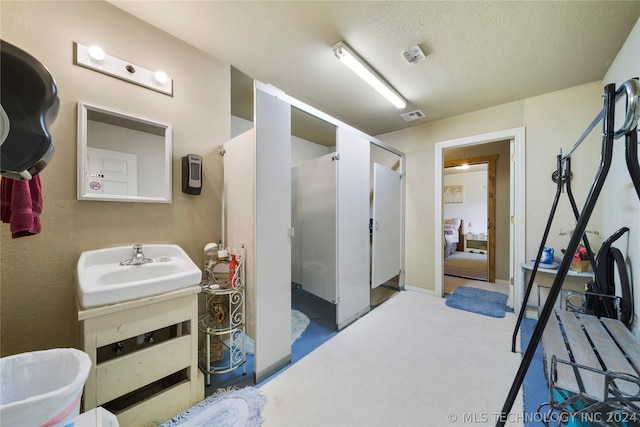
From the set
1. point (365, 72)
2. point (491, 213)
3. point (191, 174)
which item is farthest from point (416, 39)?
point (491, 213)

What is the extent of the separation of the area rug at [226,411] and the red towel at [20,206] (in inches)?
47.5

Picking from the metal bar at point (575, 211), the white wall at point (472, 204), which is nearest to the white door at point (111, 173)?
the metal bar at point (575, 211)

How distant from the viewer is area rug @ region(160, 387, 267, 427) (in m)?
1.25

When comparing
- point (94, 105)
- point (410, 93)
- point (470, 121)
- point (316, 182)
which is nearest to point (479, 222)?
point (470, 121)

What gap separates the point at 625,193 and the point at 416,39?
1.92 metres

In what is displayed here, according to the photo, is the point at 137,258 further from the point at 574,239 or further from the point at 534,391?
the point at 534,391

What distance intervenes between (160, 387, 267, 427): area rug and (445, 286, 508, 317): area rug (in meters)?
2.54

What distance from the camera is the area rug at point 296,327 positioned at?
6.46 ft

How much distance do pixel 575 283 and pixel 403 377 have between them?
2183mm

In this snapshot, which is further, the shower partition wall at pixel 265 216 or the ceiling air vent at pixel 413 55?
the ceiling air vent at pixel 413 55

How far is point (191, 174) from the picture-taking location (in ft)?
5.70

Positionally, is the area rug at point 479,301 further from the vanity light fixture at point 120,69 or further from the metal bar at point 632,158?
the vanity light fixture at point 120,69

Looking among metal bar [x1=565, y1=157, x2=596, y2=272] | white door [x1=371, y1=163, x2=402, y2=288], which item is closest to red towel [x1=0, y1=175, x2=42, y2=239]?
white door [x1=371, y1=163, x2=402, y2=288]

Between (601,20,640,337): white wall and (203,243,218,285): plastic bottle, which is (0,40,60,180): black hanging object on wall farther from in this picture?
(601,20,640,337): white wall
